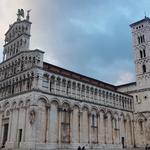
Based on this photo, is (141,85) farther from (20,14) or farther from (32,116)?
(20,14)

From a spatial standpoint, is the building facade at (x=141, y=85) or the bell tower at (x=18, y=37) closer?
the bell tower at (x=18, y=37)

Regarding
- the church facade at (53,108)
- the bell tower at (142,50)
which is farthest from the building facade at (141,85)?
the church facade at (53,108)

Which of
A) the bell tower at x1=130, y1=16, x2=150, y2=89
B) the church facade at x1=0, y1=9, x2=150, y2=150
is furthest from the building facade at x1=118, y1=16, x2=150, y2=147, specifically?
the church facade at x1=0, y1=9, x2=150, y2=150

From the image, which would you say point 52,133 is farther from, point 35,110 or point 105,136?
point 105,136

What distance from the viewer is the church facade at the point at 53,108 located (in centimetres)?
3098

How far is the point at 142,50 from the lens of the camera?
51.2 meters

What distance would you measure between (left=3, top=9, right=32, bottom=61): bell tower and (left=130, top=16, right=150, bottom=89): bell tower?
2618 cm

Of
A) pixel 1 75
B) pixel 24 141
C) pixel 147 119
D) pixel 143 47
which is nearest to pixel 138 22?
pixel 143 47

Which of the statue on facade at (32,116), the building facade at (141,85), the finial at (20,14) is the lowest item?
the statue on facade at (32,116)

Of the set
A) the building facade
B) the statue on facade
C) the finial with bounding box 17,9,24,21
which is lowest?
the statue on facade

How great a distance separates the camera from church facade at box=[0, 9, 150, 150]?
30984 millimetres

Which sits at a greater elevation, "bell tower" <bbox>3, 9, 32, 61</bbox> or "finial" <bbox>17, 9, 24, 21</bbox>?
"finial" <bbox>17, 9, 24, 21</bbox>

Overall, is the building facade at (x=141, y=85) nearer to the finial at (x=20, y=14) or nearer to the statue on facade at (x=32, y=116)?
the statue on facade at (x=32, y=116)

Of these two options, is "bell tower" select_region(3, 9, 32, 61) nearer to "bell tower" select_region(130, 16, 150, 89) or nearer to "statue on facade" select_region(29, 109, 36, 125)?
"statue on facade" select_region(29, 109, 36, 125)
